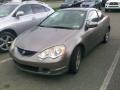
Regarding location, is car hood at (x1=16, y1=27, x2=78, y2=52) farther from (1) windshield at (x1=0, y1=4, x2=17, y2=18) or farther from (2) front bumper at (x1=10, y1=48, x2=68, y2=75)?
(1) windshield at (x1=0, y1=4, x2=17, y2=18)

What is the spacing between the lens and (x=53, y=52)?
4551 mm

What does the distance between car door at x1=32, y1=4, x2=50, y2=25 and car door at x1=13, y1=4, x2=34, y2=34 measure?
241 mm

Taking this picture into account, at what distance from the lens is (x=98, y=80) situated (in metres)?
4.79

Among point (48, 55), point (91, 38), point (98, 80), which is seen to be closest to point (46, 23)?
point (91, 38)

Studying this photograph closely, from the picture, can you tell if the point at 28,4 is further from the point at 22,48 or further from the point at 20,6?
the point at 22,48

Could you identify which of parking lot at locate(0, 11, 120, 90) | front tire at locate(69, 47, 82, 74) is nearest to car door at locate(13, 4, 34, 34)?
parking lot at locate(0, 11, 120, 90)

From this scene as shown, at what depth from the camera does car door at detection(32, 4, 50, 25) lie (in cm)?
832

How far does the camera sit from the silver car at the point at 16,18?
271 inches

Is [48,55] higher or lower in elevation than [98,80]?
higher

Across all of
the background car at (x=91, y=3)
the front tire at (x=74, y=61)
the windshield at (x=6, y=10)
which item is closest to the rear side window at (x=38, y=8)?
the windshield at (x=6, y=10)

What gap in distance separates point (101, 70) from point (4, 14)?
13.3ft

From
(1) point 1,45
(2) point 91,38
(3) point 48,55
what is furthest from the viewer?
(1) point 1,45

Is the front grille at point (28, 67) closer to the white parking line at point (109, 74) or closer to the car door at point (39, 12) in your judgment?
the white parking line at point (109, 74)

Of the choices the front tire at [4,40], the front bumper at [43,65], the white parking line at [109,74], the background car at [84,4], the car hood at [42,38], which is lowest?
the background car at [84,4]
